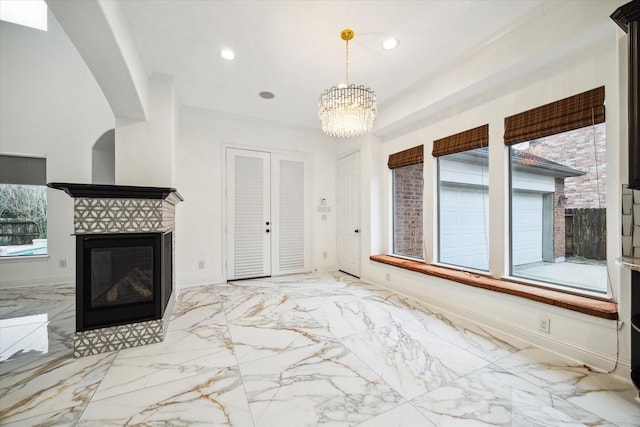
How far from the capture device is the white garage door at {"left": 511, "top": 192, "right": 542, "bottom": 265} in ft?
8.33

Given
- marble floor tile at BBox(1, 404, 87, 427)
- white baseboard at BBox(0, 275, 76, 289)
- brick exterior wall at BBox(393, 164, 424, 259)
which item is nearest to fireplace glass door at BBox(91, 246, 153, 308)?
marble floor tile at BBox(1, 404, 87, 427)

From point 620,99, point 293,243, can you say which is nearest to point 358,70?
point 620,99

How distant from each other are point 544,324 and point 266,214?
12.7 ft

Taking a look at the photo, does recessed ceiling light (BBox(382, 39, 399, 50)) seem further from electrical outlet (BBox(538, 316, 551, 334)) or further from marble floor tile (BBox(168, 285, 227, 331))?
marble floor tile (BBox(168, 285, 227, 331))

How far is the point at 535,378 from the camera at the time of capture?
69.1 inches

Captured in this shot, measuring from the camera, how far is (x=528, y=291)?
7.38ft

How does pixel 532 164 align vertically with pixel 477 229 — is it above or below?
above

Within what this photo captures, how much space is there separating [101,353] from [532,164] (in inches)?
169

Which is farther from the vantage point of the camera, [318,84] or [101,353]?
[318,84]

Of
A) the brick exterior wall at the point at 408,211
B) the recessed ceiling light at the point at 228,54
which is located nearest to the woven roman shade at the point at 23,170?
A: the recessed ceiling light at the point at 228,54

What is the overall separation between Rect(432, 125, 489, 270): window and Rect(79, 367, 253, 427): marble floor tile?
284cm

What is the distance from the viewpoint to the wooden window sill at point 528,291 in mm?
1844

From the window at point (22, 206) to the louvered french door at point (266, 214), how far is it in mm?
3069

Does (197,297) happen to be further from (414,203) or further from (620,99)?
(620,99)
